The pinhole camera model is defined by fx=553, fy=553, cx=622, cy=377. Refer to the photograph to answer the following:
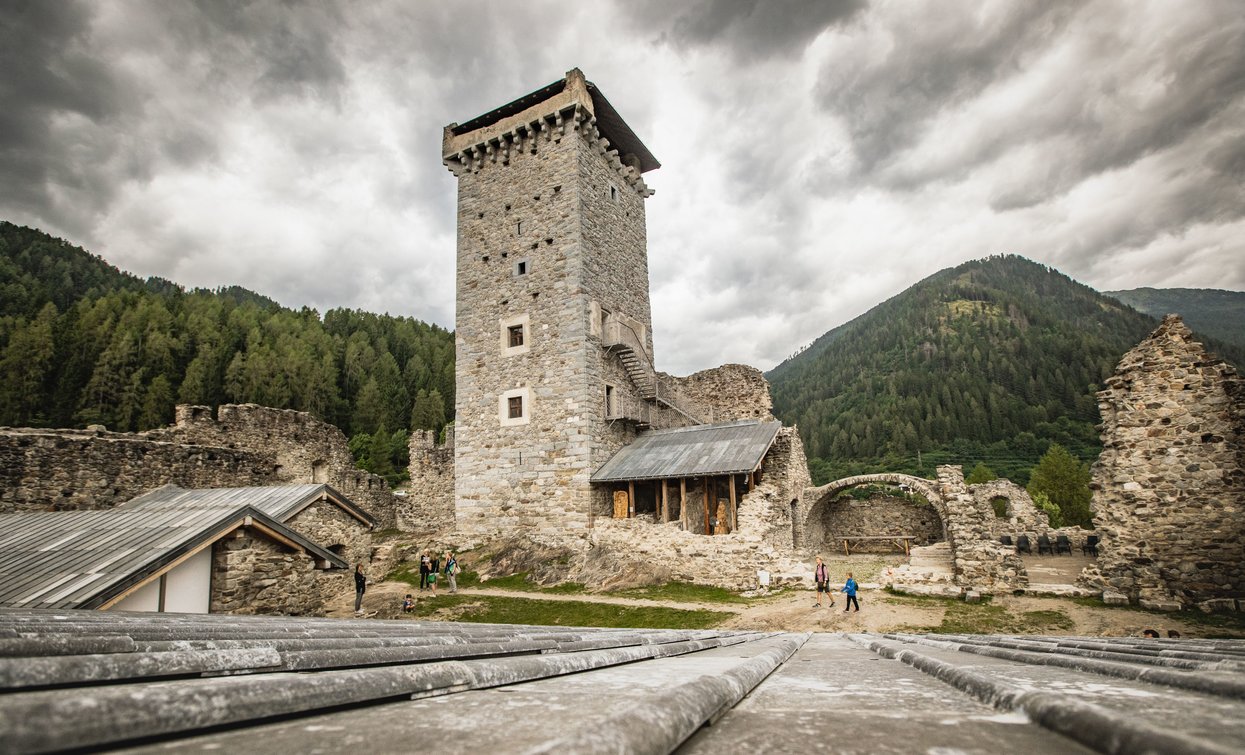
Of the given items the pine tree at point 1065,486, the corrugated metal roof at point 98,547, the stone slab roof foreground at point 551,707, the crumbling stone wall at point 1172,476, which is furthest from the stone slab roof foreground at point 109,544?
the pine tree at point 1065,486

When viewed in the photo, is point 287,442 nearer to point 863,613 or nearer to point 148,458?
point 148,458

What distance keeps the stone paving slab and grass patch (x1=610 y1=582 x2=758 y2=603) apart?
456 inches

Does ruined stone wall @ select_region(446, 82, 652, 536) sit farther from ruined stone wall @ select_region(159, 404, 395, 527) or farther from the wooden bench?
the wooden bench

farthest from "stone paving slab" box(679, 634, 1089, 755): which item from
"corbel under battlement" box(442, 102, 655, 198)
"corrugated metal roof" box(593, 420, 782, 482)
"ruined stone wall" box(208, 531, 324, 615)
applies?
"corbel under battlement" box(442, 102, 655, 198)

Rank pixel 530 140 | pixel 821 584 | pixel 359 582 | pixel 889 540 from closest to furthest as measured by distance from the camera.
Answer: pixel 821 584, pixel 359 582, pixel 530 140, pixel 889 540

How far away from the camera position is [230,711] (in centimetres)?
112

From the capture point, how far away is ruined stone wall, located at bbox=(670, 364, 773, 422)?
22.2 m

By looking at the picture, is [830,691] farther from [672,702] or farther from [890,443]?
[890,443]

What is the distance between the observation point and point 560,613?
12578 mm

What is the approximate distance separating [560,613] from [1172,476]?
12409 millimetres

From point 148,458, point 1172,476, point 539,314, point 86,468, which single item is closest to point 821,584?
point 1172,476

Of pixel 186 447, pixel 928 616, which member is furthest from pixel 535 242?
pixel 928 616

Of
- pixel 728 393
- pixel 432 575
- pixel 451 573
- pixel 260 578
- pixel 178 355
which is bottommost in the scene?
pixel 432 575

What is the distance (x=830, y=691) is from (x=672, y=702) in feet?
3.53
